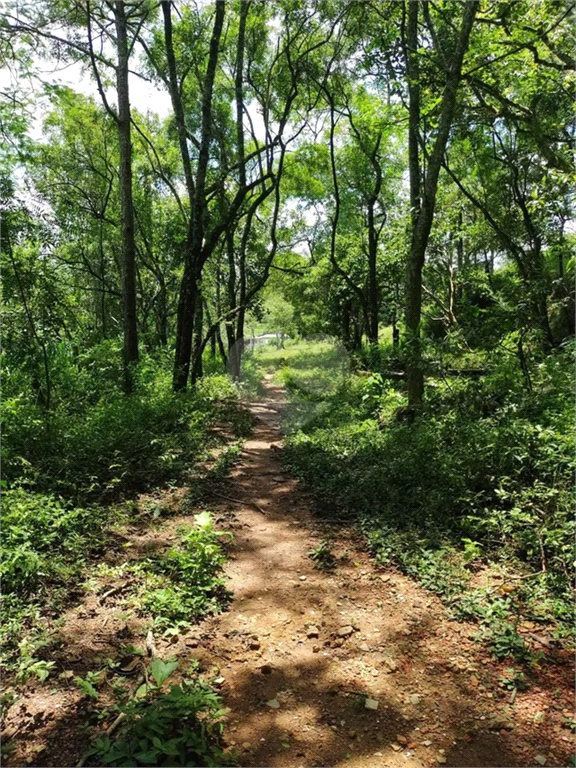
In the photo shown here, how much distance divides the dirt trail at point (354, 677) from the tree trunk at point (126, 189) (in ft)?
25.1

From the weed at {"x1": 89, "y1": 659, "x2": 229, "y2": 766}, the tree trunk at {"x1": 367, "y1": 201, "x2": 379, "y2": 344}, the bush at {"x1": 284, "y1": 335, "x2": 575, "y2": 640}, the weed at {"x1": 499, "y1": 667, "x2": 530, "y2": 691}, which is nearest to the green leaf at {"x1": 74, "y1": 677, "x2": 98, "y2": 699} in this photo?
the weed at {"x1": 89, "y1": 659, "x2": 229, "y2": 766}

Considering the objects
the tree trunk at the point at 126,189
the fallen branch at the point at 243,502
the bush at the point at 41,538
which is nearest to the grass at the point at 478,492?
the fallen branch at the point at 243,502

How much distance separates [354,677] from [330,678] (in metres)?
0.16

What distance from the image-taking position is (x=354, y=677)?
2973 mm

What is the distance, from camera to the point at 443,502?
492cm

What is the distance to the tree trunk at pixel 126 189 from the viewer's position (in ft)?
32.2

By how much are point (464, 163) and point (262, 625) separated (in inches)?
737

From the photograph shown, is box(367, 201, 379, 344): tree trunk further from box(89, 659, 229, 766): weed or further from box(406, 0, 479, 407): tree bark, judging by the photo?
box(89, 659, 229, 766): weed

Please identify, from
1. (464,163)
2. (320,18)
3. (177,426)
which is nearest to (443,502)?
(177,426)

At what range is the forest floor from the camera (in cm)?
242

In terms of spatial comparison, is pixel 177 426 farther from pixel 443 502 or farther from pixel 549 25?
pixel 549 25

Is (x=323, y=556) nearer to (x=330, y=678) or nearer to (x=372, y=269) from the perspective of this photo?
(x=330, y=678)

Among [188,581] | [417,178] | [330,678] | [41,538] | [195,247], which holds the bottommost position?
[330,678]

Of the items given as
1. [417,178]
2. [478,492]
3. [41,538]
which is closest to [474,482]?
[478,492]
